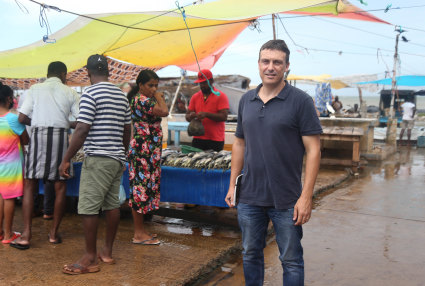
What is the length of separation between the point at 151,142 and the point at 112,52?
2.55 meters

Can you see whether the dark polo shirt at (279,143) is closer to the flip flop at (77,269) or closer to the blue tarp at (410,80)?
the flip flop at (77,269)

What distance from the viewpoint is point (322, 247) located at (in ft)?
14.5

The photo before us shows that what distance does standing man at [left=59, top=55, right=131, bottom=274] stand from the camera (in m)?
3.37

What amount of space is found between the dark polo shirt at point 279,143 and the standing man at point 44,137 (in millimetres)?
2381

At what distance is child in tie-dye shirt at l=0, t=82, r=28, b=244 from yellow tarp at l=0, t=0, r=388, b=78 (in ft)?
4.31

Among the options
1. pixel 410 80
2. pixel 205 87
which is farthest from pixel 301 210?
pixel 410 80

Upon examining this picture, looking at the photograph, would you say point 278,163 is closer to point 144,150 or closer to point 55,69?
point 144,150

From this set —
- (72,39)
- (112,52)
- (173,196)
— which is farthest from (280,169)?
(112,52)

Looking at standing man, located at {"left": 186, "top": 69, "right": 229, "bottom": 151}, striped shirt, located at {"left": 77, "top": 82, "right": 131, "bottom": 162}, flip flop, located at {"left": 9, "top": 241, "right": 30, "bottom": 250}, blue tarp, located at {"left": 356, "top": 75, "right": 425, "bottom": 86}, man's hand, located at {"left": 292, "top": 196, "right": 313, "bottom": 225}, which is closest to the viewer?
man's hand, located at {"left": 292, "top": 196, "right": 313, "bottom": 225}

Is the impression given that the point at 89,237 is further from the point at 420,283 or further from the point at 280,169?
the point at 420,283

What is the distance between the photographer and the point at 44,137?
13.4ft

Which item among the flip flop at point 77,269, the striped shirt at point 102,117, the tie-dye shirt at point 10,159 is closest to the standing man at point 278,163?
the striped shirt at point 102,117

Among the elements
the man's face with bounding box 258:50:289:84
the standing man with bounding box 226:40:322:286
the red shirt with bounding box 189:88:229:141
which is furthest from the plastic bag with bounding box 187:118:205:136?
the man's face with bounding box 258:50:289:84

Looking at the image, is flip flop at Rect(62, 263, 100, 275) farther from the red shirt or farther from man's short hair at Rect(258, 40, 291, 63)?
the red shirt
